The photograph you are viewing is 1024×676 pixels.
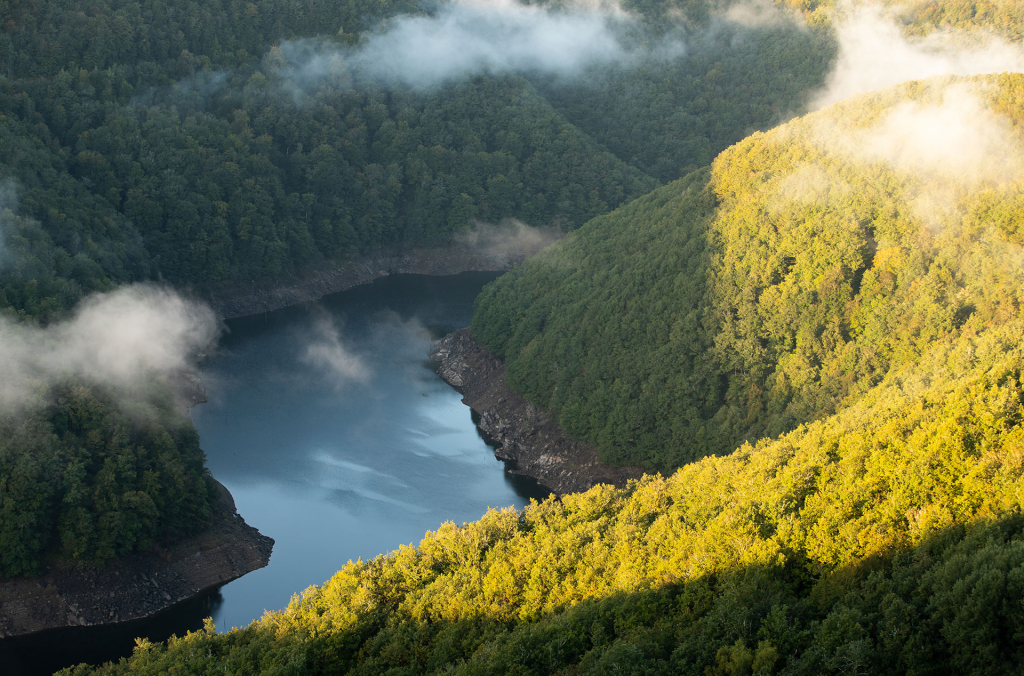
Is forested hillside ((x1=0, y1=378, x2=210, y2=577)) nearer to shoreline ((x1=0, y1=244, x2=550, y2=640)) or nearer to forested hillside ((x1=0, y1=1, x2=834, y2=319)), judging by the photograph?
shoreline ((x1=0, y1=244, x2=550, y2=640))

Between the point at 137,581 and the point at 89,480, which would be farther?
the point at 89,480

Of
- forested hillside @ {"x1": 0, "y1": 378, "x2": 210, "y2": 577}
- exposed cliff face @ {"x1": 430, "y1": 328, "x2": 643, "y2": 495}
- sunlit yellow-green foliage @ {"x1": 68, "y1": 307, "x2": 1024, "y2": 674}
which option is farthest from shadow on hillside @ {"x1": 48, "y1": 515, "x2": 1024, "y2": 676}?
exposed cliff face @ {"x1": 430, "y1": 328, "x2": 643, "y2": 495}

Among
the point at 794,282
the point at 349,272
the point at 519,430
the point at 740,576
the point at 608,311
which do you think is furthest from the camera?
the point at 349,272

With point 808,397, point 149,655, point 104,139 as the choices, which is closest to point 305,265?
point 104,139

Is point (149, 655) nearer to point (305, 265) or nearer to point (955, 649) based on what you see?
point (955, 649)

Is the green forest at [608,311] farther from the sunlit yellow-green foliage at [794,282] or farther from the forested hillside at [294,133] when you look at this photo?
the forested hillside at [294,133]

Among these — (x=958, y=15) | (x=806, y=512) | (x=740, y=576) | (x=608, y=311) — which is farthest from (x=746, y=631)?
(x=958, y=15)

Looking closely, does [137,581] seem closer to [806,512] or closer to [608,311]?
[806,512]
